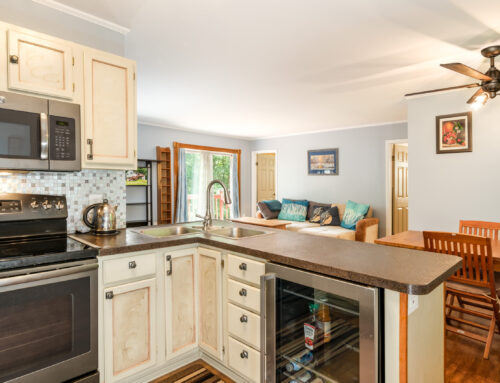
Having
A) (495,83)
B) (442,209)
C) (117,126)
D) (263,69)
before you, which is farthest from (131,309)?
(442,209)

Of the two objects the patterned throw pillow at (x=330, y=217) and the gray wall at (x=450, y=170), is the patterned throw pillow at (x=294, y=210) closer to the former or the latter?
the patterned throw pillow at (x=330, y=217)

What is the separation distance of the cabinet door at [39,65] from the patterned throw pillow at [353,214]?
491 centimetres

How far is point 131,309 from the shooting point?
184 cm

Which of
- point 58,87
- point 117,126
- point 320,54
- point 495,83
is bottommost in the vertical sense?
point 117,126

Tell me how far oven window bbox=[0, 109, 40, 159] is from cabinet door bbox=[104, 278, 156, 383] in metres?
0.91

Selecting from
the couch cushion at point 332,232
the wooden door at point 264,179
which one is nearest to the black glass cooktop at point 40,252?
the couch cushion at point 332,232

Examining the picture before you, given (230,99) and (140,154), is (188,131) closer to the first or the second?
(140,154)

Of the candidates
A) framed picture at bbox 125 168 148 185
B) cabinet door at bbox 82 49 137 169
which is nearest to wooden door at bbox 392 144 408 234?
framed picture at bbox 125 168 148 185

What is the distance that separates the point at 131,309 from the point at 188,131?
5.30 meters

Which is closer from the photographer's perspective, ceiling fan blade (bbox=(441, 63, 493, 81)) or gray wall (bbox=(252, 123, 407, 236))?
ceiling fan blade (bbox=(441, 63, 493, 81))

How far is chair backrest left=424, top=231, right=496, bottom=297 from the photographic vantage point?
2061 mm

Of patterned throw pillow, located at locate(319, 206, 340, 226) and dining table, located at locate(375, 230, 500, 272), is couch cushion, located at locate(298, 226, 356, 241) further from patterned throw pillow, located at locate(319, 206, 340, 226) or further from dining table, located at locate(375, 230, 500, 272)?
dining table, located at locate(375, 230, 500, 272)

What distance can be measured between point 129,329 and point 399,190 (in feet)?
A: 18.2

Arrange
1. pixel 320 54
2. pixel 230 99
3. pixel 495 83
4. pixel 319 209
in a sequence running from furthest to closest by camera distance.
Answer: pixel 319 209, pixel 230 99, pixel 320 54, pixel 495 83
